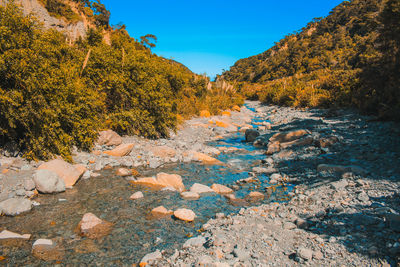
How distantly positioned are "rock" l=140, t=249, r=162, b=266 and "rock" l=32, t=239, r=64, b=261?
1.43 meters

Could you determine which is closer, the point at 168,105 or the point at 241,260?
the point at 241,260

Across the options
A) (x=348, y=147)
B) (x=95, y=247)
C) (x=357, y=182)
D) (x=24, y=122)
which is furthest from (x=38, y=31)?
(x=348, y=147)

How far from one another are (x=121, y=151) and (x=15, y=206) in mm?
4526

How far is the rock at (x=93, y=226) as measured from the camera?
15.0 feet

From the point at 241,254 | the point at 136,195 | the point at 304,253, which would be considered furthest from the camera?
the point at 136,195

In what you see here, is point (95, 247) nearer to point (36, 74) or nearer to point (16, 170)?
point (16, 170)

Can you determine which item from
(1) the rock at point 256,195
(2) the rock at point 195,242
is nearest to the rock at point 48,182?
(2) the rock at point 195,242

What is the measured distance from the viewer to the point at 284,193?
6.72 m

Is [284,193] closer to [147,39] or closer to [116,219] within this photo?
[116,219]

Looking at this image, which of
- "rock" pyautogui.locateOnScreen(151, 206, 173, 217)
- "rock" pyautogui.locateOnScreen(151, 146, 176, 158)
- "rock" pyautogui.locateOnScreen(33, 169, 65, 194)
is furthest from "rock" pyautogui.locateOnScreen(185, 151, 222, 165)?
"rock" pyautogui.locateOnScreen(33, 169, 65, 194)

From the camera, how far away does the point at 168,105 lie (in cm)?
1246

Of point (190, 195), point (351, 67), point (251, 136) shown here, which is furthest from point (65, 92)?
point (351, 67)

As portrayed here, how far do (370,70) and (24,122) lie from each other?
18.3 meters

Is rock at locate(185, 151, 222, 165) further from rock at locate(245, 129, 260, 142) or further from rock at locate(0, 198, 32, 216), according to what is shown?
rock at locate(0, 198, 32, 216)
